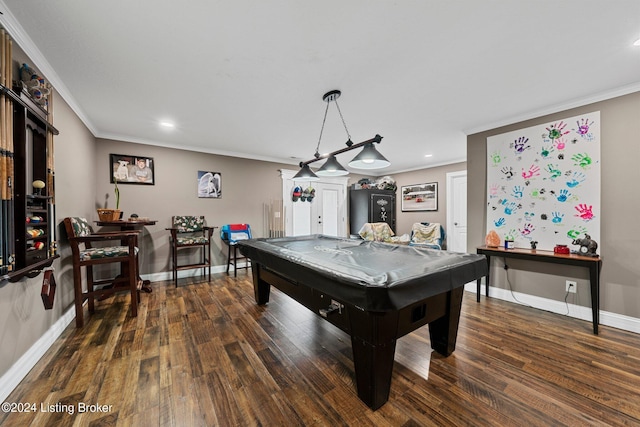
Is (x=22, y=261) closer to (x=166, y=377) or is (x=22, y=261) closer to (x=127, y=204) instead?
(x=166, y=377)

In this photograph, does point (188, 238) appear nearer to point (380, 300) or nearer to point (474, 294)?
point (380, 300)

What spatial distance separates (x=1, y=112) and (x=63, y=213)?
137cm

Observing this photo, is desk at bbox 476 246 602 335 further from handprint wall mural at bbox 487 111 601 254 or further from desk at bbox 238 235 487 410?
desk at bbox 238 235 487 410

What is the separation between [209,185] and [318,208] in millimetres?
2548

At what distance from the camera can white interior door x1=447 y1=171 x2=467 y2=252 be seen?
5.44 metres

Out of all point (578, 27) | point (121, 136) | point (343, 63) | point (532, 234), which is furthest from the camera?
point (121, 136)

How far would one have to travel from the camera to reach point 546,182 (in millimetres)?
2734

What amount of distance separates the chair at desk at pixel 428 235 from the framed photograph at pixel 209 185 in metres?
4.17

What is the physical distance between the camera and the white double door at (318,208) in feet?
17.5

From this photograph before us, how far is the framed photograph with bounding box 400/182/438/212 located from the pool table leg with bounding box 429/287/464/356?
14.8ft

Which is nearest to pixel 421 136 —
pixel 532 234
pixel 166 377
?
pixel 532 234

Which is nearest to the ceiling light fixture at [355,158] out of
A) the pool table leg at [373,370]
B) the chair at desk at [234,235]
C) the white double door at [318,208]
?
the pool table leg at [373,370]

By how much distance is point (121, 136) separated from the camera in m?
3.63

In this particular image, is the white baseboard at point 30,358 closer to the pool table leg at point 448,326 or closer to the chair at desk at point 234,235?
the chair at desk at point 234,235
